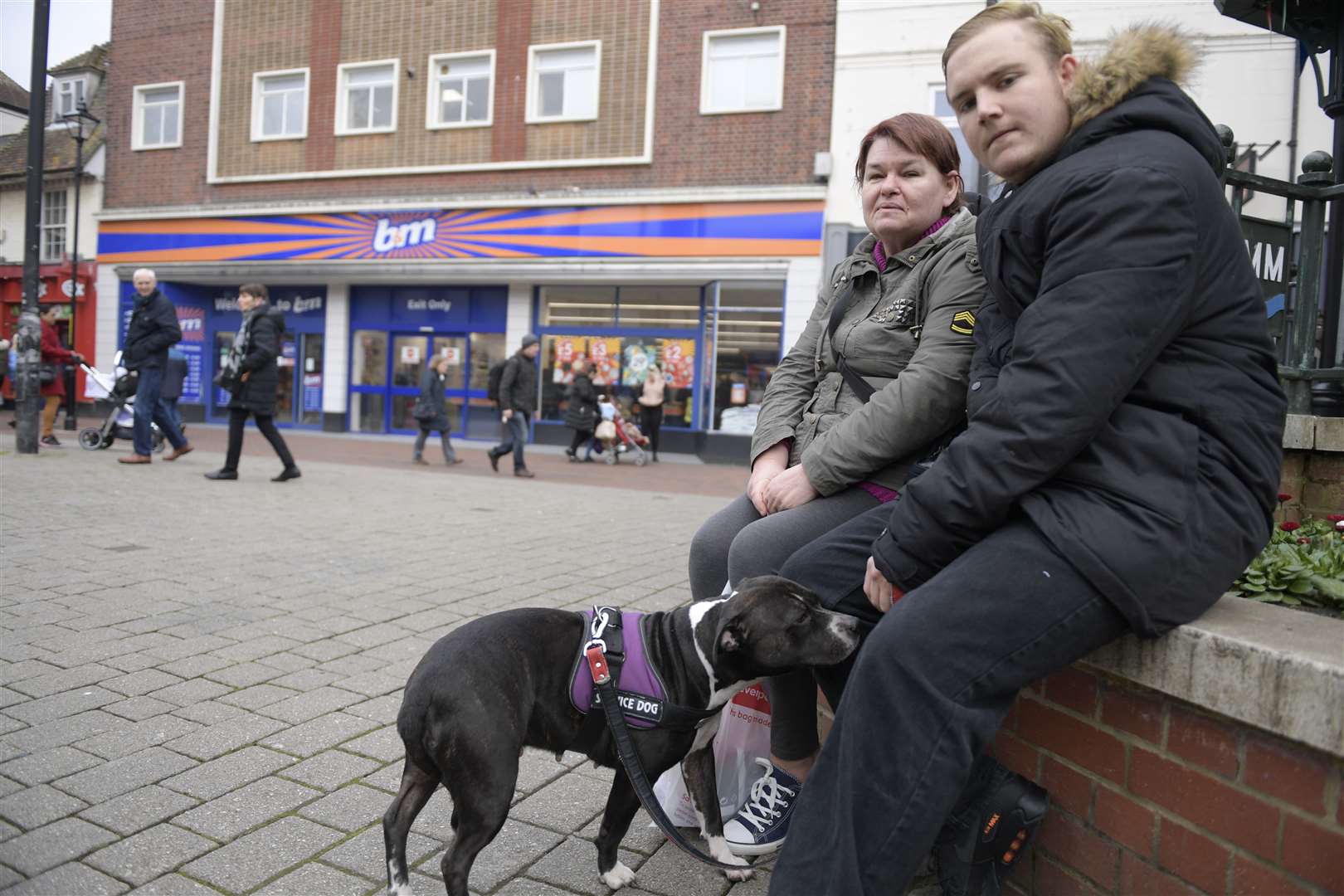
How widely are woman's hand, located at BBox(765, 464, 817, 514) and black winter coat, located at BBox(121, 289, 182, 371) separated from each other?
402 inches

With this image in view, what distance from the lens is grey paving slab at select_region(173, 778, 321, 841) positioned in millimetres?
2707

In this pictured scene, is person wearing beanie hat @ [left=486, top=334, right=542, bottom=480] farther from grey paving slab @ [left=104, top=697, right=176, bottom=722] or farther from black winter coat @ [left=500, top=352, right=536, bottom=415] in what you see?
grey paving slab @ [left=104, top=697, right=176, bottom=722]

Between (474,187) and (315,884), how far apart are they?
18907mm

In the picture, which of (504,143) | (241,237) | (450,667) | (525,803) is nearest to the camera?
(450,667)

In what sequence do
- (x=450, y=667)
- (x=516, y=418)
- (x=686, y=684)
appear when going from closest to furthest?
(x=450, y=667) → (x=686, y=684) → (x=516, y=418)

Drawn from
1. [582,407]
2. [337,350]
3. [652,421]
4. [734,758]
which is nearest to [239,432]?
[582,407]

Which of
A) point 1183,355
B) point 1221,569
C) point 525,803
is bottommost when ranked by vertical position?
point 525,803

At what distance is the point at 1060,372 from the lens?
181cm

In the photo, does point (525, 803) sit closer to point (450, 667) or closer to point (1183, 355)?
point (450, 667)

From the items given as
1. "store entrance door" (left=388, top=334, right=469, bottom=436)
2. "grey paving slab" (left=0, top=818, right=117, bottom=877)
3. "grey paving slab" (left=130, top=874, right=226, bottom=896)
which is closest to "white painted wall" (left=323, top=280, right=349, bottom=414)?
"store entrance door" (left=388, top=334, right=469, bottom=436)

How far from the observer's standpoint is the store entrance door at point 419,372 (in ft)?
69.4

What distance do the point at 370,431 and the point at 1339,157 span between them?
20551 millimetres

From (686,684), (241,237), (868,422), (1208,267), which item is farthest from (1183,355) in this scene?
(241,237)

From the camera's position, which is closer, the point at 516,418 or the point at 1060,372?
the point at 1060,372
